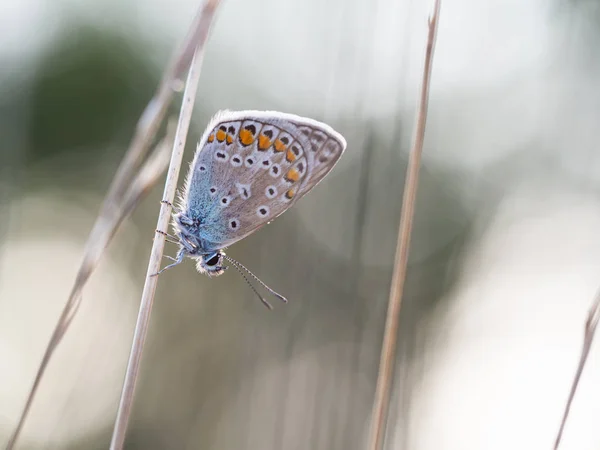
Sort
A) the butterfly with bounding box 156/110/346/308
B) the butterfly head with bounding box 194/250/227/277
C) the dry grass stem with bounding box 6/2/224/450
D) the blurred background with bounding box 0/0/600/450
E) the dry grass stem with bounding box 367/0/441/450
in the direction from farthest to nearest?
1. the blurred background with bounding box 0/0/600/450
2. the butterfly head with bounding box 194/250/227/277
3. the butterfly with bounding box 156/110/346/308
4. the dry grass stem with bounding box 367/0/441/450
5. the dry grass stem with bounding box 6/2/224/450

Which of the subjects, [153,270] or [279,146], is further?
[279,146]

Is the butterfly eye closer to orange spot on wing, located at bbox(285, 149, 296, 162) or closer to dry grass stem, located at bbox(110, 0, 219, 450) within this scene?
orange spot on wing, located at bbox(285, 149, 296, 162)

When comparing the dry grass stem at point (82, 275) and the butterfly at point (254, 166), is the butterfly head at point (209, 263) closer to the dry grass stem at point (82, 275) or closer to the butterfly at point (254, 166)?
the butterfly at point (254, 166)

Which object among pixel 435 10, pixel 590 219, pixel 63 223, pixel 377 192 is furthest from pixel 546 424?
pixel 63 223

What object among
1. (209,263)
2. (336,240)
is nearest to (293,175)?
(209,263)

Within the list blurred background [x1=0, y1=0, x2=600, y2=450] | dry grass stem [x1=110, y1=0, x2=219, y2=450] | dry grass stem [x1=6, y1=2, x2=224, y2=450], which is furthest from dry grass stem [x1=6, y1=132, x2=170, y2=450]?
blurred background [x1=0, y1=0, x2=600, y2=450]

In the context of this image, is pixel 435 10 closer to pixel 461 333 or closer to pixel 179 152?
pixel 179 152

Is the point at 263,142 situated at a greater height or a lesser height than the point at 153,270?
greater

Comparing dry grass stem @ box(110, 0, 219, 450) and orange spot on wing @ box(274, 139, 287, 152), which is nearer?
dry grass stem @ box(110, 0, 219, 450)

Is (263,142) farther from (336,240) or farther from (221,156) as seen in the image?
(336,240)
